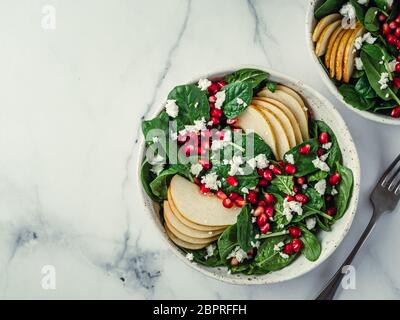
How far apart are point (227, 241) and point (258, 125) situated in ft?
1.31

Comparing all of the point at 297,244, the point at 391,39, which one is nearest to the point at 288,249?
the point at 297,244

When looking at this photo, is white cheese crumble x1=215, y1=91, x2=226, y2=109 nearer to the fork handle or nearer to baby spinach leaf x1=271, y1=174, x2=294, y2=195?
baby spinach leaf x1=271, y1=174, x2=294, y2=195

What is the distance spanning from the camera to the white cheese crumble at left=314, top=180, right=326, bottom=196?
2.19 m

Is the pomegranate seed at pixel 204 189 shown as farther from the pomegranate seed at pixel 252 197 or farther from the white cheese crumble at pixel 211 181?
the pomegranate seed at pixel 252 197

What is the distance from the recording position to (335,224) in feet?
7.28

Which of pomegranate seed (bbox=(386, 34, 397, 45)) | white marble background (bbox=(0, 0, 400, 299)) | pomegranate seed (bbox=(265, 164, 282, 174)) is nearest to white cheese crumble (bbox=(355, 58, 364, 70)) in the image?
pomegranate seed (bbox=(386, 34, 397, 45))

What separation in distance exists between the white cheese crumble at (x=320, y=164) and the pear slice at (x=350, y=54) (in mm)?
289

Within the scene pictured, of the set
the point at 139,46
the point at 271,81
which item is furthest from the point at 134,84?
the point at 271,81

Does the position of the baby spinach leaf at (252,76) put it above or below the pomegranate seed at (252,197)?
above

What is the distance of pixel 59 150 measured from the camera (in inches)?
97.0

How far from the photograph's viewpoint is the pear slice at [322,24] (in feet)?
7.16

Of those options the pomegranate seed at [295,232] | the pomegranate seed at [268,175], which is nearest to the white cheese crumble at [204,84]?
the pomegranate seed at [268,175]

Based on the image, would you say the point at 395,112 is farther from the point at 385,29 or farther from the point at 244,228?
the point at 244,228

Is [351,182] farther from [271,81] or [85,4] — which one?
[85,4]
